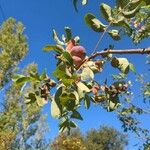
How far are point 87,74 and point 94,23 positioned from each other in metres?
0.18

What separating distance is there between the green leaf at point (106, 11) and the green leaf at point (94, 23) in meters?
0.02

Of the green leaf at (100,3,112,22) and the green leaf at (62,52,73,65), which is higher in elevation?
the green leaf at (100,3,112,22)

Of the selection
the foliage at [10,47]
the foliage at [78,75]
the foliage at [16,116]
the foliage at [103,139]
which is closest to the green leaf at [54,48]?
the foliage at [78,75]

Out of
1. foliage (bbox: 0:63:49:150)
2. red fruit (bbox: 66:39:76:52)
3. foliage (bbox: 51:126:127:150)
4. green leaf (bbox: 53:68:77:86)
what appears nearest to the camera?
green leaf (bbox: 53:68:77:86)

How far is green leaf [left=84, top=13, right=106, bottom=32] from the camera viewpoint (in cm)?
119

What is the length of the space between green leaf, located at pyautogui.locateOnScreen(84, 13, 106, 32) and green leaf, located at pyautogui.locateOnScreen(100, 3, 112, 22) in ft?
0.07

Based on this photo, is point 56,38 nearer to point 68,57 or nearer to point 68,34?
point 68,34

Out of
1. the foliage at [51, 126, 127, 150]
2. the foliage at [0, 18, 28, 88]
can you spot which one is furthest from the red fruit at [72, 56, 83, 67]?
the foliage at [51, 126, 127, 150]

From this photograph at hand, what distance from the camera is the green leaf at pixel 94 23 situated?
1.19 meters

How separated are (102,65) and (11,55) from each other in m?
23.4

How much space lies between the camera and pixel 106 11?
3.96 ft

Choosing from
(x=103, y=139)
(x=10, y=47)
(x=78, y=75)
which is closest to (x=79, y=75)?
(x=78, y=75)

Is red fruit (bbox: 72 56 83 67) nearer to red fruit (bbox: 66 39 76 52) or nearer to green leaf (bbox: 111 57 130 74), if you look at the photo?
red fruit (bbox: 66 39 76 52)

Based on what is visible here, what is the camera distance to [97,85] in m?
1.21
